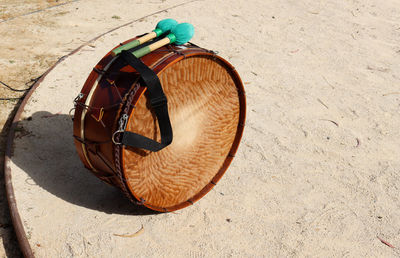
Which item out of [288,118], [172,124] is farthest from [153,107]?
[288,118]

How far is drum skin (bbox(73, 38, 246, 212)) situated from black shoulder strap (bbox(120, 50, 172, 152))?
0.18 ft

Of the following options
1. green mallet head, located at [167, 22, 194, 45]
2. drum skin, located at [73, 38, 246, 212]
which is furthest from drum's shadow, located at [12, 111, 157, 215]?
green mallet head, located at [167, 22, 194, 45]

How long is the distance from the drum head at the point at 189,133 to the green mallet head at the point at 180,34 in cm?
16

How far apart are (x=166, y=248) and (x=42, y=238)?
2.65 feet

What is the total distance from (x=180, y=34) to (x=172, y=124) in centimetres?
60

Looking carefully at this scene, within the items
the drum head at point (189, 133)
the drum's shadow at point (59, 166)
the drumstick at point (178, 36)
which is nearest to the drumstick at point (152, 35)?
the drumstick at point (178, 36)

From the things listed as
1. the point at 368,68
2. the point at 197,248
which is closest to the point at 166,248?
the point at 197,248

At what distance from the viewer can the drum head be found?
2.53 meters

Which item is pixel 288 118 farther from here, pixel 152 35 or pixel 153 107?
pixel 153 107

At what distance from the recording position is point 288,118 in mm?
3951

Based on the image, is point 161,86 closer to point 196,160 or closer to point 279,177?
point 196,160

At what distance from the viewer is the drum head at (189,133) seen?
8.30ft

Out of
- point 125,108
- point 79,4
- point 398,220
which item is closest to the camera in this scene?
point 125,108

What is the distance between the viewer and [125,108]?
2.35 meters
